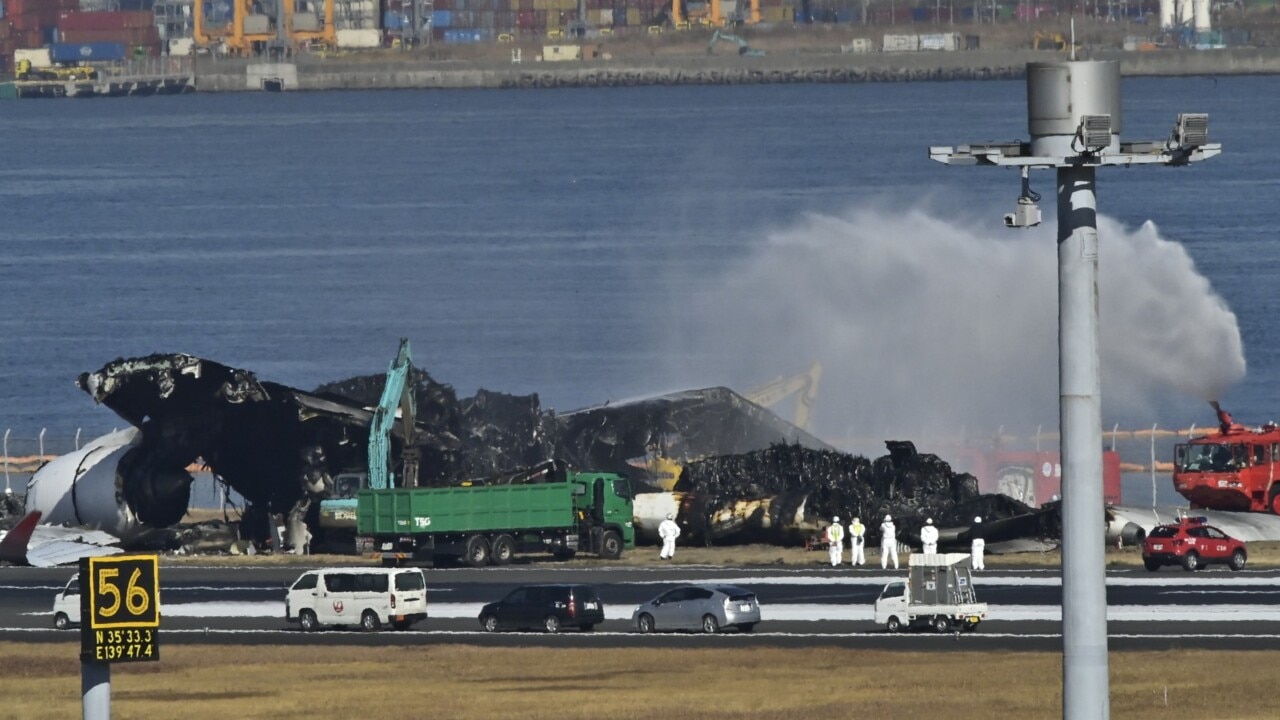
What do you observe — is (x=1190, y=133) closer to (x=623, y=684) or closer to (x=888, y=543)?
(x=623, y=684)

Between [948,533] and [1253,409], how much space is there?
66284 millimetres

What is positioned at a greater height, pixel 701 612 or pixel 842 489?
pixel 701 612

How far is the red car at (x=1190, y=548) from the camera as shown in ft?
230

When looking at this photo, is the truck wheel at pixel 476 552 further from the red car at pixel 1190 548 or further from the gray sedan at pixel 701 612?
the red car at pixel 1190 548

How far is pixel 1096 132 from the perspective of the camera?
28.6 m

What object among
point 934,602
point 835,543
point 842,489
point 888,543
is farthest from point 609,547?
point 934,602

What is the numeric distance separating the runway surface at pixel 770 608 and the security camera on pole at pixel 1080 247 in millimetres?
22349

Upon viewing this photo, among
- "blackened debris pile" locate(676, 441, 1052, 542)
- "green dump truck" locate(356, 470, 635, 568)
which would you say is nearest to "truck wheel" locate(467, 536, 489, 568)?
"green dump truck" locate(356, 470, 635, 568)

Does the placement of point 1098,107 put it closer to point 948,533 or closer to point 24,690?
point 24,690

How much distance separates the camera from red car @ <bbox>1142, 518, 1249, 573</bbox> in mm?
70000

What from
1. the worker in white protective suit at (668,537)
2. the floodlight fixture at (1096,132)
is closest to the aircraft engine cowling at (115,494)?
the worker in white protective suit at (668,537)

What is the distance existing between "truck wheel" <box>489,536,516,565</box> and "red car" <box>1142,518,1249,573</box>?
21300 millimetres

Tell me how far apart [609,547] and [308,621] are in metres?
20.1

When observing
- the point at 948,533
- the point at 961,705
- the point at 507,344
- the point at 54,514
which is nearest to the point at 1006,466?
the point at 948,533
